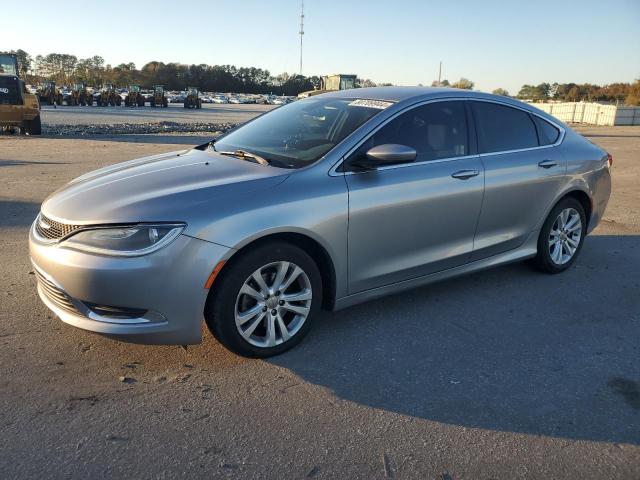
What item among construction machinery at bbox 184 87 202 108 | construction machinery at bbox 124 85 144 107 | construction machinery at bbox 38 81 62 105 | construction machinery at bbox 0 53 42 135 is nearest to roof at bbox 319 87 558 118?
construction machinery at bbox 0 53 42 135

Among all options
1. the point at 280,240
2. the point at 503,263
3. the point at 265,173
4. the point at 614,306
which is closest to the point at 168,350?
the point at 280,240

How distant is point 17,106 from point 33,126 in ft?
3.09

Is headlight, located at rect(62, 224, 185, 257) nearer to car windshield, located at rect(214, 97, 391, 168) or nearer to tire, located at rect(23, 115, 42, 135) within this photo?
car windshield, located at rect(214, 97, 391, 168)

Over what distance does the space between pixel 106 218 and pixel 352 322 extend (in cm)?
187

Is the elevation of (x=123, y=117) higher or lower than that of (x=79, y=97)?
lower

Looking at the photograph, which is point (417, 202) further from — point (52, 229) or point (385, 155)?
point (52, 229)

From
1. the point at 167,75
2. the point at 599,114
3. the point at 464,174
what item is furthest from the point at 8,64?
the point at 167,75

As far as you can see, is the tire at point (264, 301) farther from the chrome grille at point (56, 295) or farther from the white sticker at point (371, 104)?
the white sticker at point (371, 104)

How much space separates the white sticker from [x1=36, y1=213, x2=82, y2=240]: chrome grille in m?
2.23

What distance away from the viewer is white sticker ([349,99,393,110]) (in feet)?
13.8

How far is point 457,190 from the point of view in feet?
14.1

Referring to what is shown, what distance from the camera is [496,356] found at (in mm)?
3664

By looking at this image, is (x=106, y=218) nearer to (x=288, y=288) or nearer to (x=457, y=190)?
(x=288, y=288)

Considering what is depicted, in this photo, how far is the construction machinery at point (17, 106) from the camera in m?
19.3
